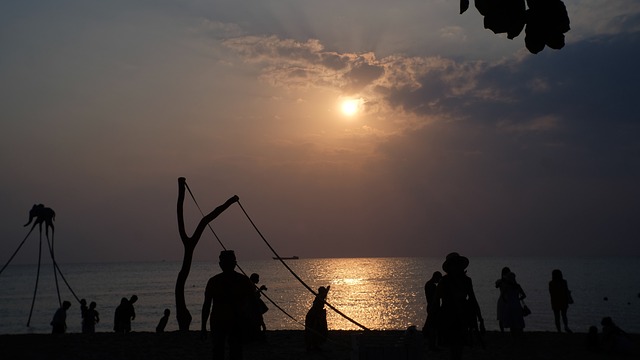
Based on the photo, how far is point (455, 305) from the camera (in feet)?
33.9

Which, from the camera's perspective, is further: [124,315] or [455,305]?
[124,315]

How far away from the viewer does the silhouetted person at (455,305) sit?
10.3 m

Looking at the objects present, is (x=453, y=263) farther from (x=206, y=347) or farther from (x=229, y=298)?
(x=206, y=347)

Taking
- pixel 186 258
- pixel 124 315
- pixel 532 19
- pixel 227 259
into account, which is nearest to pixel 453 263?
pixel 227 259

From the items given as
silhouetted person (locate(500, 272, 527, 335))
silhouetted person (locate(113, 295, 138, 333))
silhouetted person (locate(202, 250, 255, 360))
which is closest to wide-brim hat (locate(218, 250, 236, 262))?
silhouetted person (locate(202, 250, 255, 360))

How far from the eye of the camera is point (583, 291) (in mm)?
107375

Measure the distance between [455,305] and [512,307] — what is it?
711 cm

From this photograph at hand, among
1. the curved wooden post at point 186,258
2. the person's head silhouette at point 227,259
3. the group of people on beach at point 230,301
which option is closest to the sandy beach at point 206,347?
the curved wooden post at point 186,258

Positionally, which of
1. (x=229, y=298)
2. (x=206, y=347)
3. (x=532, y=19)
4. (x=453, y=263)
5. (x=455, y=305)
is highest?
(x=532, y=19)

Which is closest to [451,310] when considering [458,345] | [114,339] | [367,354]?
[458,345]

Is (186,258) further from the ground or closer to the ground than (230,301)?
further from the ground

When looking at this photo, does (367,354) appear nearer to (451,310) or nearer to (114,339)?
(451,310)

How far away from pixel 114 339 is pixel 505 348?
9.46 metres

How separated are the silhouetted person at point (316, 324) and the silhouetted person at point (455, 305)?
17.2ft
